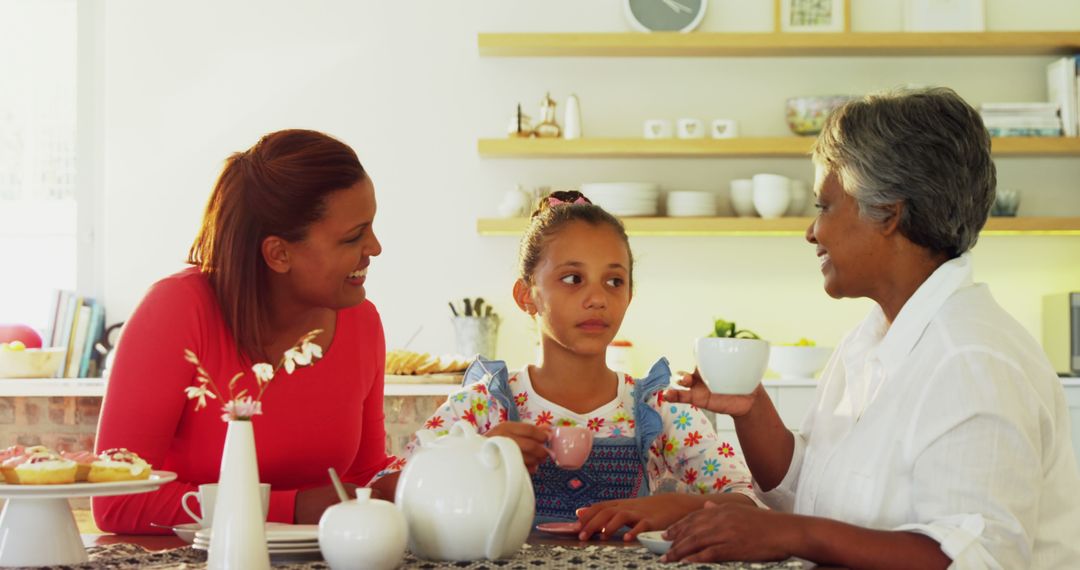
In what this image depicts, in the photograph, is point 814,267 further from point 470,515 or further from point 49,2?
point 470,515

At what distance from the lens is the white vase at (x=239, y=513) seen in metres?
1.25

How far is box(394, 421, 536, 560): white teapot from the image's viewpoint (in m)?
1.35

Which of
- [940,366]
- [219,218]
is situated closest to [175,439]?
[219,218]

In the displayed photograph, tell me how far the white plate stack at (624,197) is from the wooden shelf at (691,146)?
14cm

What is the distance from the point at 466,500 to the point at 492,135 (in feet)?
11.6

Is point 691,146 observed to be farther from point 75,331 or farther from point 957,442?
point 957,442

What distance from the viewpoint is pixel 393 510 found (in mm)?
1300

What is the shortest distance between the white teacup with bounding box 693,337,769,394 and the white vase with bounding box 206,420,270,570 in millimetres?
584

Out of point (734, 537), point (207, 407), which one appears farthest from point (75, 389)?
point (734, 537)

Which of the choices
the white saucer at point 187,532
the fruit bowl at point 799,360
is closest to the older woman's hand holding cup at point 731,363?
the white saucer at point 187,532

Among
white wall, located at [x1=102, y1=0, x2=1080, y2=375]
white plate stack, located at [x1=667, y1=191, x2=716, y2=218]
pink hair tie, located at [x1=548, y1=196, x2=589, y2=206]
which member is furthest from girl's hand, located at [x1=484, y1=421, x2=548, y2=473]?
white wall, located at [x1=102, y1=0, x2=1080, y2=375]

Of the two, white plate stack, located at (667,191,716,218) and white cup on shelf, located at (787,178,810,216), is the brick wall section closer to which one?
white plate stack, located at (667,191,716,218)

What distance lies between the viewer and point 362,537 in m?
1.27

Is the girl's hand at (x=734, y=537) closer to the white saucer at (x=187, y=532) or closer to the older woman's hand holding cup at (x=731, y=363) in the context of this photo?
the older woman's hand holding cup at (x=731, y=363)
